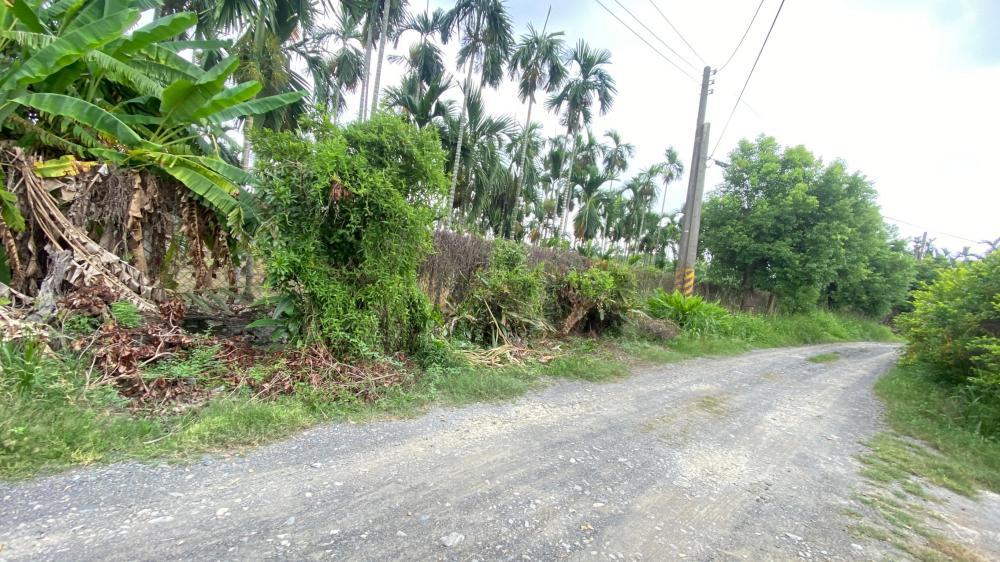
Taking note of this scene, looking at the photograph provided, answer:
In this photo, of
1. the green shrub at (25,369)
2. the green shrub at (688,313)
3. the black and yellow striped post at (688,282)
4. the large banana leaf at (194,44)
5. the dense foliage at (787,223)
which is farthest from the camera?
the dense foliage at (787,223)

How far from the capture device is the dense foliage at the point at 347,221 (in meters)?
4.76

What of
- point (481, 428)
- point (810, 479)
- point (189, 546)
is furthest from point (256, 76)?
point (810, 479)

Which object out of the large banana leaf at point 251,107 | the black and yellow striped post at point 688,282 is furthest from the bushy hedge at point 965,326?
the large banana leaf at point 251,107

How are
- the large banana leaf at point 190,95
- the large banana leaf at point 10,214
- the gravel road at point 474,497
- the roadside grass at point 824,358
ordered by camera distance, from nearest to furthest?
the gravel road at point 474,497, the large banana leaf at point 10,214, the large banana leaf at point 190,95, the roadside grass at point 824,358

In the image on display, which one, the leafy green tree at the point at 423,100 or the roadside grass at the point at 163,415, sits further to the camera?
the leafy green tree at the point at 423,100

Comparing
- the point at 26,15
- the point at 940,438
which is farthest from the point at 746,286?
the point at 26,15

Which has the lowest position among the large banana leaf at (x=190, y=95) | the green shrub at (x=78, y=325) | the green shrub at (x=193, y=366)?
the green shrub at (x=193, y=366)

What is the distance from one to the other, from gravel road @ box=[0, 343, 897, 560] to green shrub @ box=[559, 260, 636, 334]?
14.7 ft

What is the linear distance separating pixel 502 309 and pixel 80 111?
5.98 meters

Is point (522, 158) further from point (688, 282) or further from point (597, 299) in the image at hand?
point (597, 299)

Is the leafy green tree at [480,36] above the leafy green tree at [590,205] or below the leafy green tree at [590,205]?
above

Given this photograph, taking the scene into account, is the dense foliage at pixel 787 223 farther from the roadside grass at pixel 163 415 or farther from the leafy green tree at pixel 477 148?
the roadside grass at pixel 163 415

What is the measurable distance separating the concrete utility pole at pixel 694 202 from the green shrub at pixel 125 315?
12348 mm

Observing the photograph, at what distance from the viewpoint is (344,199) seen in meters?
4.82
